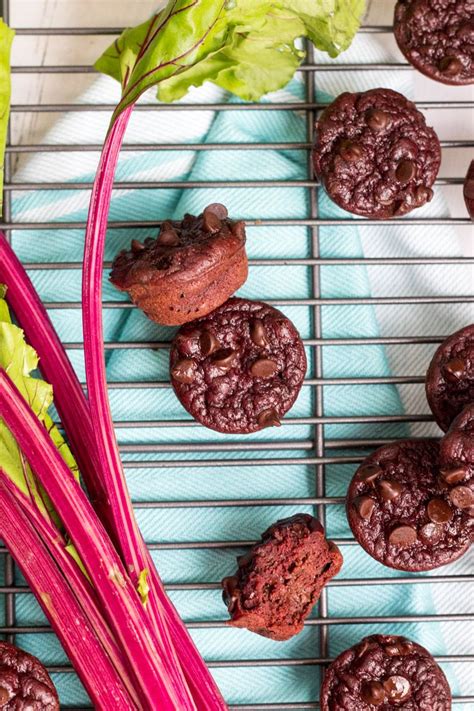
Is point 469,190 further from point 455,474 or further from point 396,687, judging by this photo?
point 396,687

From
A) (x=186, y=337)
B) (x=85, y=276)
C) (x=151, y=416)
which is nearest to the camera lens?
(x=85, y=276)

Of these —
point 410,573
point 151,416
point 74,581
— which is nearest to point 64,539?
point 74,581

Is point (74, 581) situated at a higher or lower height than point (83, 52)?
lower

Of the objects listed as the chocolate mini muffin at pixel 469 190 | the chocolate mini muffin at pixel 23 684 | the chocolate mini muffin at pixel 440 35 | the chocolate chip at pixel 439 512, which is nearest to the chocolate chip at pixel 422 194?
the chocolate mini muffin at pixel 469 190

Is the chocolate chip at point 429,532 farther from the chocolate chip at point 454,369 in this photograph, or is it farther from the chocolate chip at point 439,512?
the chocolate chip at point 454,369

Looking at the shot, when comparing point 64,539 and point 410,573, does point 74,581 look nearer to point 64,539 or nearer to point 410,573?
point 64,539

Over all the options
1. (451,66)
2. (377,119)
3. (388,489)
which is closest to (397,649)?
(388,489)
